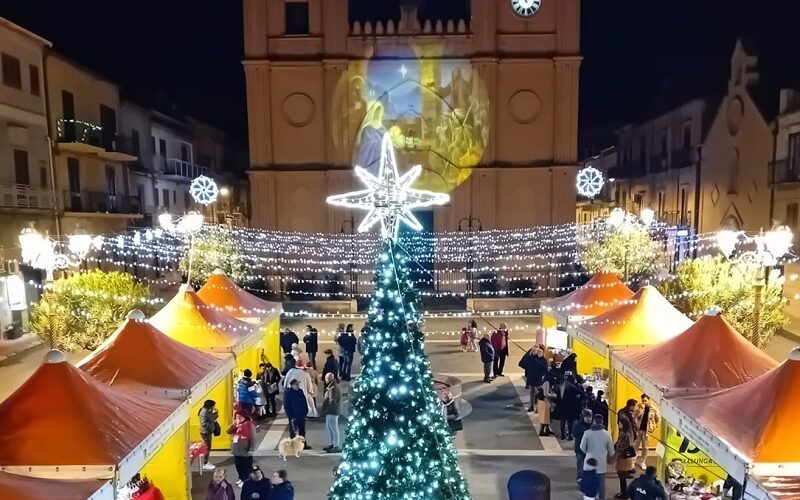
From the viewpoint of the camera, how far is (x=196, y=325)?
12.1 meters

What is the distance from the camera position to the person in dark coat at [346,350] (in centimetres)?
1484

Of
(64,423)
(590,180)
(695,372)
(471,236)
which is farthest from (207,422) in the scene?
(590,180)

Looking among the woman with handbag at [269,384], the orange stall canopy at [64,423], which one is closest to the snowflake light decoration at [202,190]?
the woman with handbag at [269,384]

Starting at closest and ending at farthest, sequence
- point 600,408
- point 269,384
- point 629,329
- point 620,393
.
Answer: point 600,408, point 620,393, point 629,329, point 269,384

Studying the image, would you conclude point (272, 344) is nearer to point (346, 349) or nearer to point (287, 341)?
point (287, 341)

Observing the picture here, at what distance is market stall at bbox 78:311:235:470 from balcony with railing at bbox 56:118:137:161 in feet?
58.9

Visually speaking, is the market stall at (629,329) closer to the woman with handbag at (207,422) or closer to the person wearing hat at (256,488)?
the person wearing hat at (256,488)

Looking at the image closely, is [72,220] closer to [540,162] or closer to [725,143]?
[540,162]

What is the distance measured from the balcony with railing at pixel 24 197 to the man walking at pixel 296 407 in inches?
600

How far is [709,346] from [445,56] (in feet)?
71.6

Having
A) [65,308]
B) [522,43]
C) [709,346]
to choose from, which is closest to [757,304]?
[709,346]

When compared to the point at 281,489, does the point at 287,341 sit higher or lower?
higher

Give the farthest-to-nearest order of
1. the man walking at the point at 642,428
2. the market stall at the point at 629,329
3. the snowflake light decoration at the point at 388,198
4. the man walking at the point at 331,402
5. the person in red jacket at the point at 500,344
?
the person in red jacket at the point at 500,344, the market stall at the point at 629,329, the man walking at the point at 331,402, the man walking at the point at 642,428, the snowflake light decoration at the point at 388,198

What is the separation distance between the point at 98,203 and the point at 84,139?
286cm
